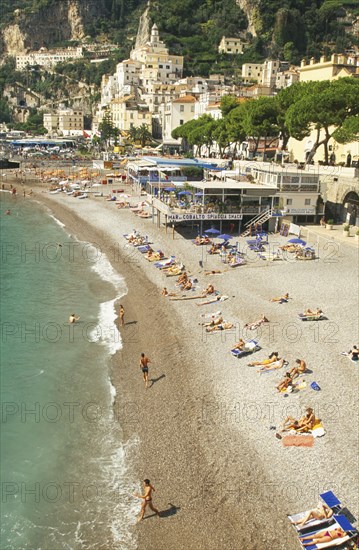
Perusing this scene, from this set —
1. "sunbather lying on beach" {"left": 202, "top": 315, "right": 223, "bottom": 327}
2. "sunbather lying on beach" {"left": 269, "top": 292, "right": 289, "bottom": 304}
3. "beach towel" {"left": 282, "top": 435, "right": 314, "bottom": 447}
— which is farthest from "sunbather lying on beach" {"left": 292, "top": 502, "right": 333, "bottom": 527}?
"sunbather lying on beach" {"left": 269, "top": 292, "right": 289, "bottom": 304}

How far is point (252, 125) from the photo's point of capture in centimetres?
4912

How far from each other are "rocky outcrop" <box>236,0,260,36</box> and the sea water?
133 metres

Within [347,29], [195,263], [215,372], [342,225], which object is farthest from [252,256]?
[347,29]

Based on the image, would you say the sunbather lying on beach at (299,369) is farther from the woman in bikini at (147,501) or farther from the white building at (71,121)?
the white building at (71,121)

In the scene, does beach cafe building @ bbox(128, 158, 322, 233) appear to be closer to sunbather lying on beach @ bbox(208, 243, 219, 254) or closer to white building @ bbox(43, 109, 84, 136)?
sunbather lying on beach @ bbox(208, 243, 219, 254)

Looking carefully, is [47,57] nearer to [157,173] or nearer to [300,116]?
[157,173]

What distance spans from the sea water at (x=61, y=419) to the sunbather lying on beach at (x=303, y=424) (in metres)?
4.34

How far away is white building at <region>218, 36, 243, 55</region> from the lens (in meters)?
137

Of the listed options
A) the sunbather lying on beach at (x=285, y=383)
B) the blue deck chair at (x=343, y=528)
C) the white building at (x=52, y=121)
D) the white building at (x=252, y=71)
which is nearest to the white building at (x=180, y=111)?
the white building at (x=252, y=71)

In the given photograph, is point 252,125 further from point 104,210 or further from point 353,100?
point 104,210

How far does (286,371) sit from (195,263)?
13170mm

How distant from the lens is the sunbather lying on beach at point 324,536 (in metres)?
10.0

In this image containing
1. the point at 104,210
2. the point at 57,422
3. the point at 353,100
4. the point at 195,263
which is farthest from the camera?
the point at 104,210

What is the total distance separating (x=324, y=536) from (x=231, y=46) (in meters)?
144
